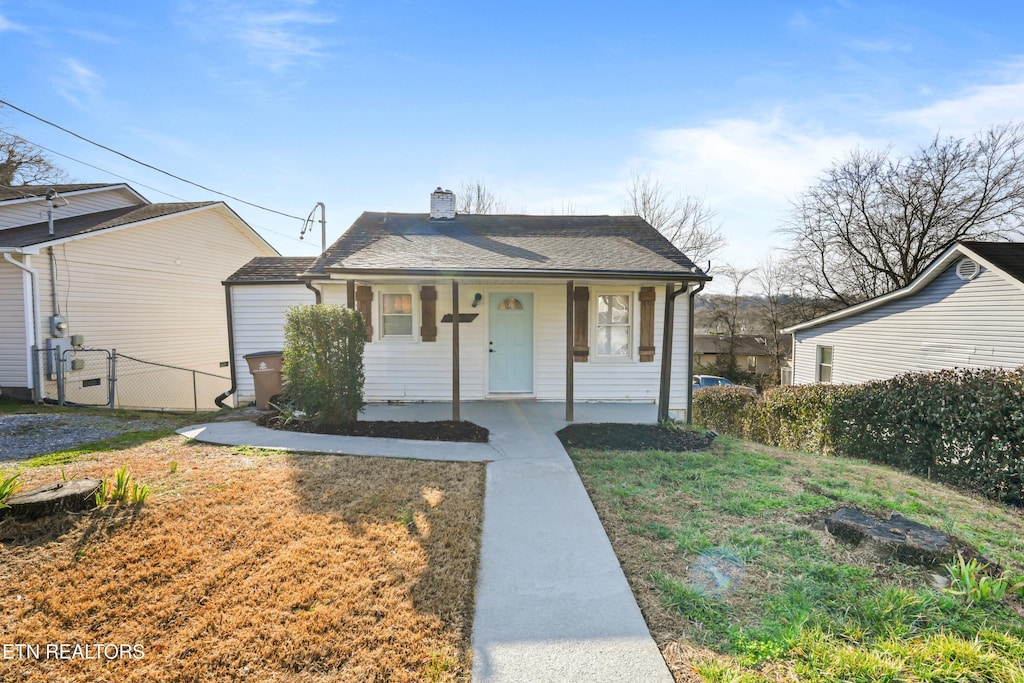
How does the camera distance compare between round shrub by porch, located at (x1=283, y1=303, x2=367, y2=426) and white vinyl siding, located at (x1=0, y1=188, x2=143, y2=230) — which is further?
white vinyl siding, located at (x1=0, y1=188, x2=143, y2=230)

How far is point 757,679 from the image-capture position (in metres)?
2.10

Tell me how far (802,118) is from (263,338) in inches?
473

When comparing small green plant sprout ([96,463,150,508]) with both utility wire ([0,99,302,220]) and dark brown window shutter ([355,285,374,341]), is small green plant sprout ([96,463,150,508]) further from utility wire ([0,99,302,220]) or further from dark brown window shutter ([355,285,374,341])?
utility wire ([0,99,302,220])

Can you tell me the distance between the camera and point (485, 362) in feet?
28.6

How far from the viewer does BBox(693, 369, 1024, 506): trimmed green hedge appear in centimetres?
516

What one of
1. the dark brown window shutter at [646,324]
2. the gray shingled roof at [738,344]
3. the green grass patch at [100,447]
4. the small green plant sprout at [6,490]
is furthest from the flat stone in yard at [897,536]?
the gray shingled roof at [738,344]

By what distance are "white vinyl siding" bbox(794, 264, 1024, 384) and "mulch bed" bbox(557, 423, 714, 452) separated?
8.17 metres

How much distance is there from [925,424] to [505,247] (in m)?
6.89

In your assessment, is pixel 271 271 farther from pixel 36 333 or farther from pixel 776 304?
pixel 776 304

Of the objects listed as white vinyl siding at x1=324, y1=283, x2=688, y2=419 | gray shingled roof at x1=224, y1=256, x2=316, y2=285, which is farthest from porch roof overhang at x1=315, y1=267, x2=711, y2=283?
gray shingled roof at x1=224, y1=256, x2=316, y2=285

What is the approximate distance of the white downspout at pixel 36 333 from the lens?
355 inches

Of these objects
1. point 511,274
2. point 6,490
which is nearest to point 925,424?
point 511,274

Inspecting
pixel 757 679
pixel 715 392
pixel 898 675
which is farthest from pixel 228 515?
pixel 715 392

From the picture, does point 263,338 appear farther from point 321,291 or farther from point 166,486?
point 166,486
